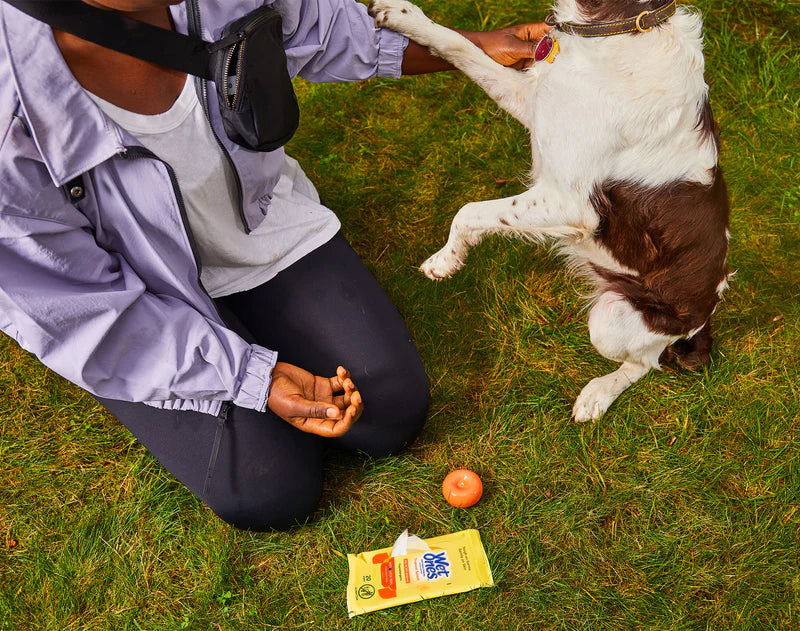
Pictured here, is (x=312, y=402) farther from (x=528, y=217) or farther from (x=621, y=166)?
(x=621, y=166)

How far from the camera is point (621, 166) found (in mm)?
2271

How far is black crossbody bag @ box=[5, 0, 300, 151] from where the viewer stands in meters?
1.54

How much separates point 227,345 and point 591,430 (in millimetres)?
1659

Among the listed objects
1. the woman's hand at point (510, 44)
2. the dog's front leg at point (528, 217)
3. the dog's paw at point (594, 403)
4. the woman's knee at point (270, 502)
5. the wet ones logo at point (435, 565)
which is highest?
the woman's hand at point (510, 44)

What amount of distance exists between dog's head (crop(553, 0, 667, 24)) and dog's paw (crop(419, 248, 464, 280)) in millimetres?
957

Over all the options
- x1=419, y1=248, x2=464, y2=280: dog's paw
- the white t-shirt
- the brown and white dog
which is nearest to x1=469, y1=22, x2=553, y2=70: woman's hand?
the brown and white dog

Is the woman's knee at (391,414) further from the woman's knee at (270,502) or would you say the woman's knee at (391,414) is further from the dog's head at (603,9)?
the dog's head at (603,9)

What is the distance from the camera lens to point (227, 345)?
216cm

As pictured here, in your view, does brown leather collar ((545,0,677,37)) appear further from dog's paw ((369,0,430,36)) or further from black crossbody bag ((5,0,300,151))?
black crossbody bag ((5,0,300,151))

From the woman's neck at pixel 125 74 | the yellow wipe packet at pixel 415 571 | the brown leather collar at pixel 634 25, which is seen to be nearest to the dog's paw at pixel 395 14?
the brown leather collar at pixel 634 25

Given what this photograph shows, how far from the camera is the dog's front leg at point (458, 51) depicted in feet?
8.05

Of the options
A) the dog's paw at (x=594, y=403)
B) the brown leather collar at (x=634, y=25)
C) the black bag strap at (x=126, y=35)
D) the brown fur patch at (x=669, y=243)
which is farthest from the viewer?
the dog's paw at (x=594, y=403)

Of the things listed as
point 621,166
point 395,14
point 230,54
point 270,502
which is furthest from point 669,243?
point 270,502

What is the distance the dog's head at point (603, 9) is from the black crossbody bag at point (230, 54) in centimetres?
105
